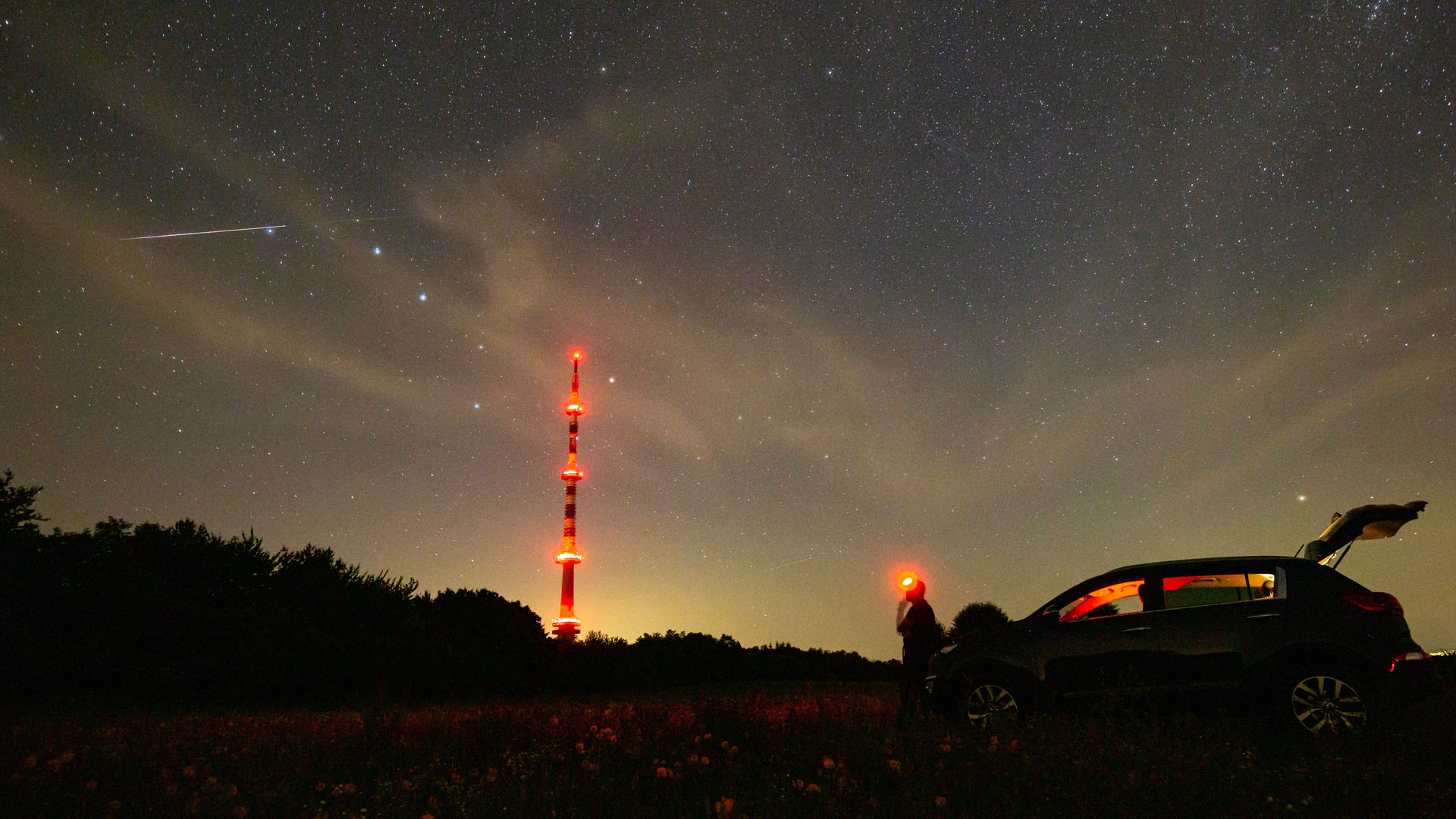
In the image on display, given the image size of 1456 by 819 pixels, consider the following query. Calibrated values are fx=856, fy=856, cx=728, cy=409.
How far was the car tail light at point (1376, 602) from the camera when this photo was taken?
782 centimetres

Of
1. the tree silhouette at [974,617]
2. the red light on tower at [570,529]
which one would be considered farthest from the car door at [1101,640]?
the red light on tower at [570,529]

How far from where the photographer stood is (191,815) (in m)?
5.34

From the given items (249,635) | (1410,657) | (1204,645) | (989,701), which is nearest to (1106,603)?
(1204,645)

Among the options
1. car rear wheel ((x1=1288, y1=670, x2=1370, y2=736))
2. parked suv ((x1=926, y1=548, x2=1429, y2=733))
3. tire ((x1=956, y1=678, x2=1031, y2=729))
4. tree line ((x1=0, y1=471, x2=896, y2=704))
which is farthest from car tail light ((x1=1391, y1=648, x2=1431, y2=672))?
tree line ((x1=0, y1=471, x2=896, y2=704))

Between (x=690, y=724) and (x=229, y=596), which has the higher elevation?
(x=229, y=596)

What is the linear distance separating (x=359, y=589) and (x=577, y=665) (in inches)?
333

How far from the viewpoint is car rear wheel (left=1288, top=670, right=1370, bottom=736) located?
746cm

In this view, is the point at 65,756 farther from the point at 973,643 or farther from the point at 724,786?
the point at 973,643

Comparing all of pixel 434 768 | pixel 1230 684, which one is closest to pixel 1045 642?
pixel 1230 684

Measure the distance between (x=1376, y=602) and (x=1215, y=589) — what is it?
1.29 meters

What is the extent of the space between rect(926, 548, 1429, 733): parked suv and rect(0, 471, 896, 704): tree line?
13156mm

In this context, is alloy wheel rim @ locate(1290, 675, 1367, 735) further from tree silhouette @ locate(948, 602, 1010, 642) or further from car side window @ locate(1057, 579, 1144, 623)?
tree silhouette @ locate(948, 602, 1010, 642)

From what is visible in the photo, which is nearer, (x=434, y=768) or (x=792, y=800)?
(x=792, y=800)

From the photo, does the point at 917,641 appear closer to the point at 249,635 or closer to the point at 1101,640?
the point at 1101,640
